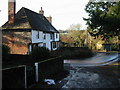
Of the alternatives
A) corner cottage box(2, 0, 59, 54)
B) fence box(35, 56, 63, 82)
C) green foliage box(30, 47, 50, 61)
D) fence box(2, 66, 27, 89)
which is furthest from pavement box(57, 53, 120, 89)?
corner cottage box(2, 0, 59, 54)

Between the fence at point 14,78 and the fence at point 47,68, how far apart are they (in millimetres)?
1331

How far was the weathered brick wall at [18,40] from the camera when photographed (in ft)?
73.3

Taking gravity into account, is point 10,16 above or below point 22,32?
above

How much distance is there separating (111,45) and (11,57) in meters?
24.9

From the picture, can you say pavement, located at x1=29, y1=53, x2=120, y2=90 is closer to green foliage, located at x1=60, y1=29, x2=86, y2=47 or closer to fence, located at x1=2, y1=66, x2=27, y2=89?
fence, located at x1=2, y1=66, x2=27, y2=89

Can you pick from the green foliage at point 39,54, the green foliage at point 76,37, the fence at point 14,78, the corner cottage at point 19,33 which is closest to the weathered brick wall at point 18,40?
the corner cottage at point 19,33

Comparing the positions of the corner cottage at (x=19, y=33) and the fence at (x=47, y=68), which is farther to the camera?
the corner cottage at (x=19, y=33)

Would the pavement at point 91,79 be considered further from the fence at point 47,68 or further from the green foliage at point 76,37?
the green foliage at point 76,37

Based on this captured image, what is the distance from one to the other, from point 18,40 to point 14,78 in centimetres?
1740

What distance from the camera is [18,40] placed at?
2277cm

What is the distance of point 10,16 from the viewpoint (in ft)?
76.3

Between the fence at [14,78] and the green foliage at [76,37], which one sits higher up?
the green foliage at [76,37]

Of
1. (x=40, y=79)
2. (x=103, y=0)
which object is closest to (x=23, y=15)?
(x=103, y=0)

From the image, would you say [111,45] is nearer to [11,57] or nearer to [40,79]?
[11,57]
